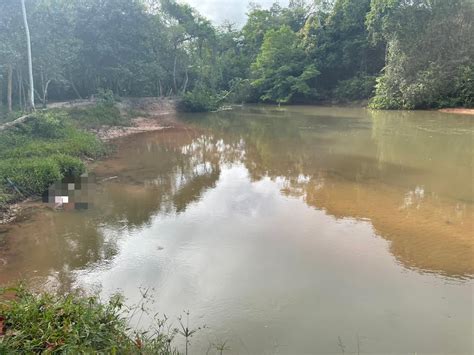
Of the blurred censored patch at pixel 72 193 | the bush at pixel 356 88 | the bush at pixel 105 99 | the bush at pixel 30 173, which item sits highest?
the bush at pixel 356 88

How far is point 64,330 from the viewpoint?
3162 millimetres

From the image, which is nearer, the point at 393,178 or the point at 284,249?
the point at 284,249

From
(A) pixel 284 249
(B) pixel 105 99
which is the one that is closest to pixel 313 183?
(A) pixel 284 249

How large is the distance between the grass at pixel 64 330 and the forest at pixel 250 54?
14845 millimetres

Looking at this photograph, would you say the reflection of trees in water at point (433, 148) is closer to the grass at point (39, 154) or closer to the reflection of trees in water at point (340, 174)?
the reflection of trees in water at point (340, 174)

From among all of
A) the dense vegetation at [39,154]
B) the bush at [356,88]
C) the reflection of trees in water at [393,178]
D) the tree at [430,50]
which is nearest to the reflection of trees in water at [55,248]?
the dense vegetation at [39,154]

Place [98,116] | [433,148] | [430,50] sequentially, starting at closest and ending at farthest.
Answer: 1. [433,148]
2. [98,116]
3. [430,50]

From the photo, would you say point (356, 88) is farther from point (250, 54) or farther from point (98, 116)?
point (98, 116)

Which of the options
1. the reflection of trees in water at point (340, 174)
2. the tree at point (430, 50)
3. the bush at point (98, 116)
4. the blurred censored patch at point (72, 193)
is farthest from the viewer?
the tree at point (430, 50)

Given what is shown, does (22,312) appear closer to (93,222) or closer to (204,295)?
(204,295)

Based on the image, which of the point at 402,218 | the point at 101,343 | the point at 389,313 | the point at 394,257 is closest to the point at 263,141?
the point at 402,218

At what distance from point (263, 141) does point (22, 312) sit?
46.5 feet

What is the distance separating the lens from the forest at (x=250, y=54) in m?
21.1

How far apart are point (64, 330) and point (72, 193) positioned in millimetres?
6746
